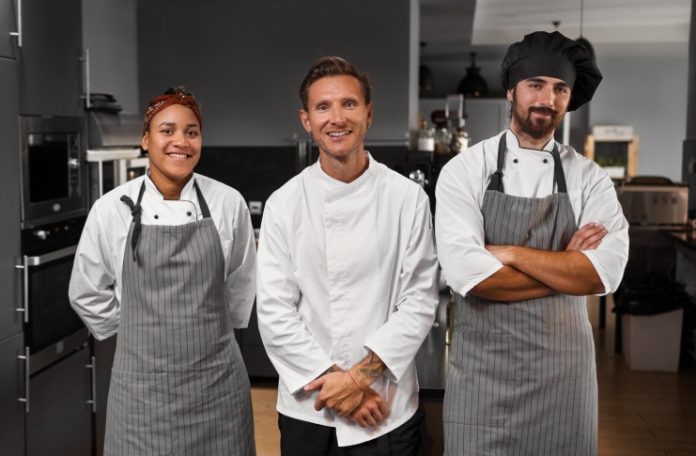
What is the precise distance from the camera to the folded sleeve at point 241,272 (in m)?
2.32

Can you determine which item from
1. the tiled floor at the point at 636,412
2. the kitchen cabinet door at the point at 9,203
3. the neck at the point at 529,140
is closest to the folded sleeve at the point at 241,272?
the neck at the point at 529,140

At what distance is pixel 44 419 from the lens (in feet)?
10.5

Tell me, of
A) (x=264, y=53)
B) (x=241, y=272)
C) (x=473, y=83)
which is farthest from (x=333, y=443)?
(x=473, y=83)

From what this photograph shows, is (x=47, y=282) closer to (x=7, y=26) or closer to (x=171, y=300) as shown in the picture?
(x=7, y=26)

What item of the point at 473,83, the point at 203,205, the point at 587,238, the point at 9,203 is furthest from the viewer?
the point at 473,83

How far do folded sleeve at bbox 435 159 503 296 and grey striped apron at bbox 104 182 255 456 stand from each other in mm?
623

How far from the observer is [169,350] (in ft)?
6.95

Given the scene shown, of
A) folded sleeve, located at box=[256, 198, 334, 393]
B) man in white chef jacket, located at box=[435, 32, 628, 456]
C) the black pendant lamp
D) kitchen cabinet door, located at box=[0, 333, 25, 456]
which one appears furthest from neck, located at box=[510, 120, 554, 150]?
the black pendant lamp

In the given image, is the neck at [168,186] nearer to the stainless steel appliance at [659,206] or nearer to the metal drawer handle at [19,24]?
the metal drawer handle at [19,24]

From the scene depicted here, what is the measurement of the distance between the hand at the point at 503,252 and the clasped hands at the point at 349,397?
45 centimetres

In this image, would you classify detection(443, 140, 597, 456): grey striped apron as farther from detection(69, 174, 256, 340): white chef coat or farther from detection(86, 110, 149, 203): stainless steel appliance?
detection(86, 110, 149, 203): stainless steel appliance

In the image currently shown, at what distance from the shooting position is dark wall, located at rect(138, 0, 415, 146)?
5.21 metres

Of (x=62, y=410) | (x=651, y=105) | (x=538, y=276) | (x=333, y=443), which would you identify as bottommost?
(x=62, y=410)

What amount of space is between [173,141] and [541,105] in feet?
3.14
